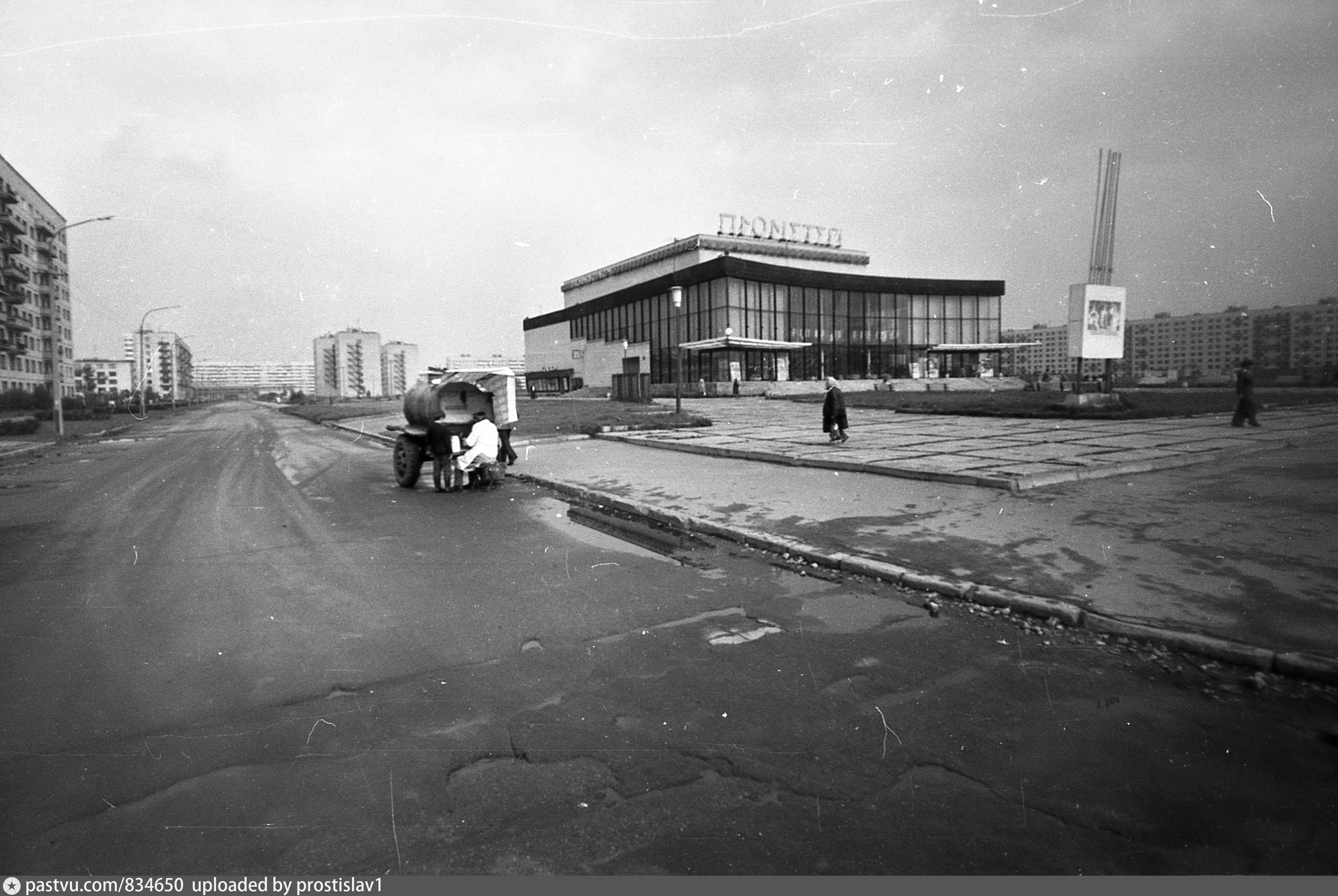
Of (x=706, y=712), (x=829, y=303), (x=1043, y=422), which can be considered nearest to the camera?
Result: (x=706, y=712)

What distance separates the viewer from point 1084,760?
3080 mm

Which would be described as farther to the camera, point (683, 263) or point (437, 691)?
point (683, 263)

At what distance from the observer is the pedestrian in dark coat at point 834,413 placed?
52.5 feet

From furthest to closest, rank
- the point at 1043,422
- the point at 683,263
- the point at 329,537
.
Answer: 1. the point at 683,263
2. the point at 1043,422
3. the point at 329,537

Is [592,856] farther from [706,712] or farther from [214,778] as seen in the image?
[214,778]

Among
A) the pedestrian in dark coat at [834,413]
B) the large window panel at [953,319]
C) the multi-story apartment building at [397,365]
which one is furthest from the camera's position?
the multi-story apartment building at [397,365]

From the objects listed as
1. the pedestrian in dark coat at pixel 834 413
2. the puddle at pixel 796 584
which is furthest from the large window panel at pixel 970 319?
the puddle at pixel 796 584

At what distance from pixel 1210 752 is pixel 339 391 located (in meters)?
170

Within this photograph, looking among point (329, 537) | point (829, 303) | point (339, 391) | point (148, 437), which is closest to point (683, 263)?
point (829, 303)

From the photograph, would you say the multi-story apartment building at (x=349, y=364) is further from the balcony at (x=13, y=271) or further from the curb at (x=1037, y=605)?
the curb at (x=1037, y=605)

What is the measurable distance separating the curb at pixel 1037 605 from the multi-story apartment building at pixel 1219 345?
475 inches

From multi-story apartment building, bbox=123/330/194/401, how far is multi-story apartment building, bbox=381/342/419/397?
40312mm

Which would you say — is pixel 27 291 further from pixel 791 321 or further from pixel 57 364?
pixel 791 321

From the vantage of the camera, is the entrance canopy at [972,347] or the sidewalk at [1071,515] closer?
the sidewalk at [1071,515]
